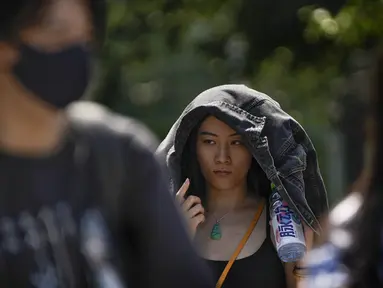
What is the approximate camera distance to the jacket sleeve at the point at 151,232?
1990mm

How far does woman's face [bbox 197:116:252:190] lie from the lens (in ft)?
13.1

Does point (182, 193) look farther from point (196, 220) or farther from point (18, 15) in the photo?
point (18, 15)

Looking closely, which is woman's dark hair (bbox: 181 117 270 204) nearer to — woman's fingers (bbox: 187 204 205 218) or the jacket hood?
the jacket hood

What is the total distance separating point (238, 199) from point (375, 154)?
1.50 m

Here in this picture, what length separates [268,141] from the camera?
155 inches

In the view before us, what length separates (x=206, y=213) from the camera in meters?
4.07

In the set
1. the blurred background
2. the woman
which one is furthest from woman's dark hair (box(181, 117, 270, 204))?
the blurred background

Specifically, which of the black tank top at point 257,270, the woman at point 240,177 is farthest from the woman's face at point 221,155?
the black tank top at point 257,270

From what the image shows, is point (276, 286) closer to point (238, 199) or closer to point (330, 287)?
point (238, 199)

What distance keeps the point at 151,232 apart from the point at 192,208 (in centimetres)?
190

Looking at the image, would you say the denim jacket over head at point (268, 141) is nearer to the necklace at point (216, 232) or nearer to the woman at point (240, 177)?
the woman at point (240, 177)

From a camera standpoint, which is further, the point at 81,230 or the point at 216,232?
the point at 216,232

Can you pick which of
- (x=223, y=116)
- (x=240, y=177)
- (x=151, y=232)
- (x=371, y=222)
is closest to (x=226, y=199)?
(x=240, y=177)

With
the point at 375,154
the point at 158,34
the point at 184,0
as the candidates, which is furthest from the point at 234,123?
the point at 158,34
